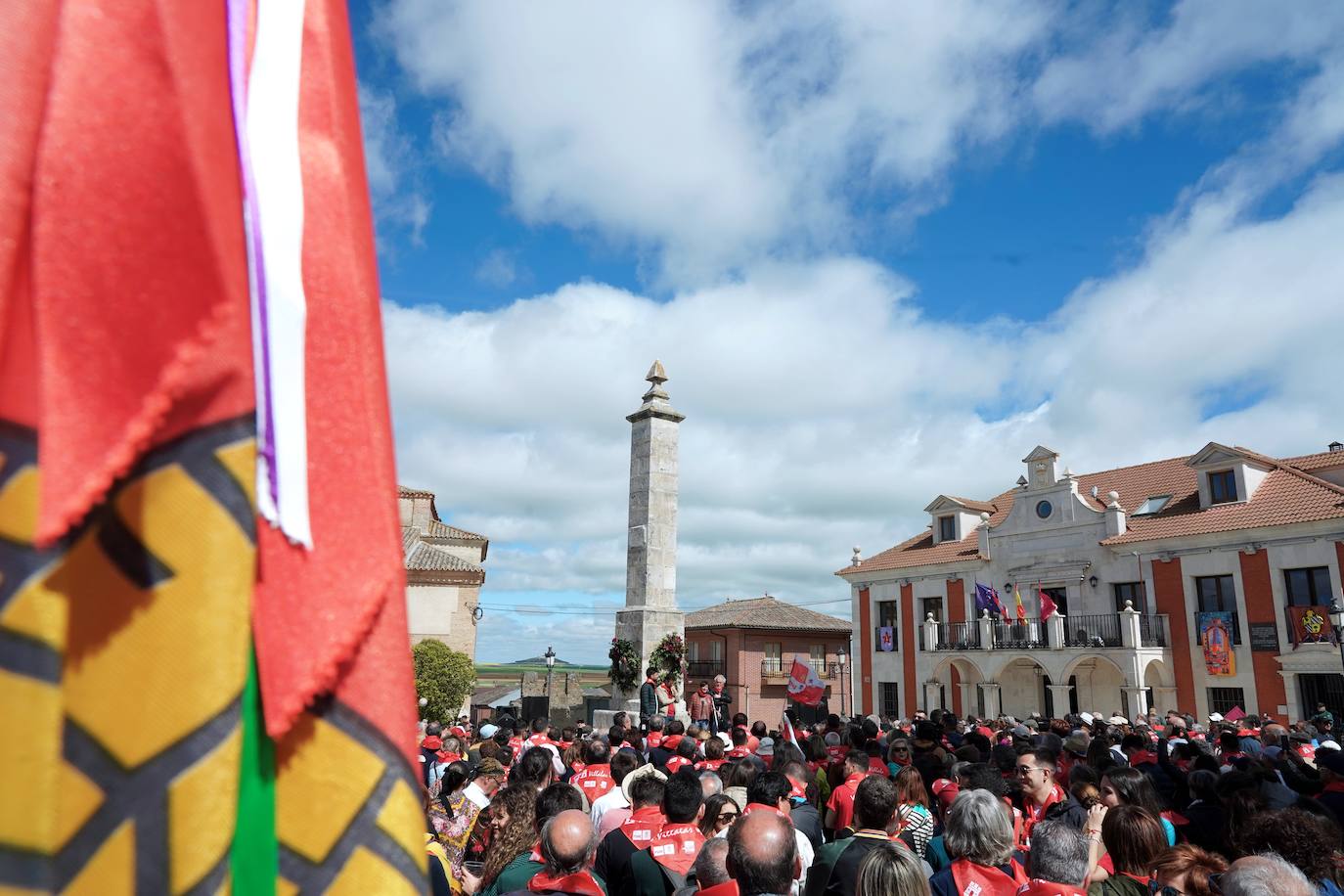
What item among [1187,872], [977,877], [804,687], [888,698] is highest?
[804,687]

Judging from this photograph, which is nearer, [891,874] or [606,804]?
[891,874]

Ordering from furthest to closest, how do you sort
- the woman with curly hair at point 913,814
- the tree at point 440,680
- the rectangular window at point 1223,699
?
the tree at point 440,680 → the rectangular window at point 1223,699 → the woman with curly hair at point 913,814

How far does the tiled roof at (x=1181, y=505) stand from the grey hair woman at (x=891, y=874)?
24.0 metres

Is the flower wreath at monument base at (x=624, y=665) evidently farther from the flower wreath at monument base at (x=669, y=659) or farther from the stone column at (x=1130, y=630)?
the stone column at (x=1130, y=630)

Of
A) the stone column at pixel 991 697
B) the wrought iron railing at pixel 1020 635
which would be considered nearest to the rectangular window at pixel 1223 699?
the wrought iron railing at pixel 1020 635

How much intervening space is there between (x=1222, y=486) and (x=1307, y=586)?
4.12 meters

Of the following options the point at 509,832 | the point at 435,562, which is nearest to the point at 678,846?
the point at 509,832

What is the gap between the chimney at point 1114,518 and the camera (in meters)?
26.9

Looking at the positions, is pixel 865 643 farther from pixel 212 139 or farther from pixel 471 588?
pixel 212 139

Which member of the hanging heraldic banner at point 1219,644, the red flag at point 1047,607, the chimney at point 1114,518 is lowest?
the hanging heraldic banner at point 1219,644

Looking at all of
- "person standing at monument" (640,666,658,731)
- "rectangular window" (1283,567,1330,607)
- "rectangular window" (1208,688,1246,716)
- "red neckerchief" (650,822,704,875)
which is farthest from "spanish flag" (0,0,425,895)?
"rectangular window" (1208,688,1246,716)

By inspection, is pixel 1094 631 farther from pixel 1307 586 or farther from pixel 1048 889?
pixel 1048 889

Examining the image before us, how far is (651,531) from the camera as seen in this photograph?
16500 millimetres

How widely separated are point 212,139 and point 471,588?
31.0 meters
